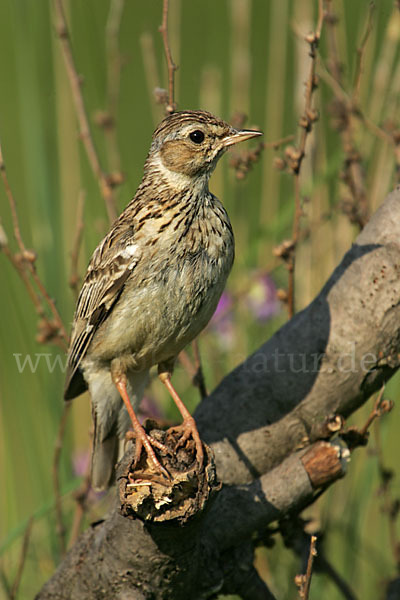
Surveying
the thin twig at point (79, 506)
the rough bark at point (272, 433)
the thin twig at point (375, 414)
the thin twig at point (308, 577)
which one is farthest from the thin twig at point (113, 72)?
the thin twig at point (308, 577)

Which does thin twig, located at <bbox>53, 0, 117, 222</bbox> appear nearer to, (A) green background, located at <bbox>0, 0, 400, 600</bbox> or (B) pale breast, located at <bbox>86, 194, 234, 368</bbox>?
(A) green background, located at <bbox>0, 0, 400, 600</bbox>

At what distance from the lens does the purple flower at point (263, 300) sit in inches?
204

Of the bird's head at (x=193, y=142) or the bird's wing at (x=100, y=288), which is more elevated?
the bird's head at (x=193, y=142)

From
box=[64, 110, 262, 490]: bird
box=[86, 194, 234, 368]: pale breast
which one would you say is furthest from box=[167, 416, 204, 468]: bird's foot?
box=[86, 194, 234, 368]: pale breast

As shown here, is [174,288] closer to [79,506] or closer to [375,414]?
[375,414]

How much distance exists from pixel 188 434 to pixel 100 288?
0.96 meters

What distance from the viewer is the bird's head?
422 cm

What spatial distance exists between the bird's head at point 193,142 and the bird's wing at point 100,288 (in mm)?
437

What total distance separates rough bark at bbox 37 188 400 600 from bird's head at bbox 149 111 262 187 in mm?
912

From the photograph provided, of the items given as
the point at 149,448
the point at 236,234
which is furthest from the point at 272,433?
the point at 236,234

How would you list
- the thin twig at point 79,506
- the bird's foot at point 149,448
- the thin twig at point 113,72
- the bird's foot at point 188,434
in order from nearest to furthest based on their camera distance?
the bird's foot at point 149,448 < the bird's foot at point 188,434 < the thin twig at point 79,506 < the thin twig at point 113,72

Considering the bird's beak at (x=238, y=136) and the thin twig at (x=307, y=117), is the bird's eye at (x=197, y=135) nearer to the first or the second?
the bird's beak at (x=238, y=136)

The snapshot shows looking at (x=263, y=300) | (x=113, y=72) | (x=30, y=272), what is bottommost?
(x=263, y=300)

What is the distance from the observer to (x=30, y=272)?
4246 mm
